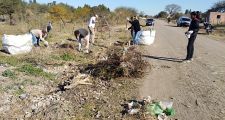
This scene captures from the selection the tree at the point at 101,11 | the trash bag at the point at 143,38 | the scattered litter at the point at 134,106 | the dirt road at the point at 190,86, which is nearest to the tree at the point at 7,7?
the tree at the point at 101,11

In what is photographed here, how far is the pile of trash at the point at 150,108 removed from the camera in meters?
6.89

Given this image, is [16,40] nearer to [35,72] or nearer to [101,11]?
[35,72]

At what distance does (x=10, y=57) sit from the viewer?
13844 millimetres

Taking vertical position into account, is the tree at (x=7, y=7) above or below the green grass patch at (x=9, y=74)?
above

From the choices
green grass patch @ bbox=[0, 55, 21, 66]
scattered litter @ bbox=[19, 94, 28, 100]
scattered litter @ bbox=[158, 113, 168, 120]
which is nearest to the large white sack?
green grass patch @ bbox=[0, 55, 21, 66]

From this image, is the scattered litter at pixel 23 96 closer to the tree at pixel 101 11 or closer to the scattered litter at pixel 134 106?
the scattered litter at pixel 134 106

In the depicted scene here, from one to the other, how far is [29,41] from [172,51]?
5840 millimetres

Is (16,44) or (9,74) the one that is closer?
(9,74)

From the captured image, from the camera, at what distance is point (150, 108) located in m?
7.00

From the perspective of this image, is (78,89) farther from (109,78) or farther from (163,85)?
(163,85)

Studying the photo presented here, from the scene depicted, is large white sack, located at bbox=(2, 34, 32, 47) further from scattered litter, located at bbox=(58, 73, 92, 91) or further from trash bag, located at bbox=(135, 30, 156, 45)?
scattered litter, located at bbox=(58, 73, 92, 91)

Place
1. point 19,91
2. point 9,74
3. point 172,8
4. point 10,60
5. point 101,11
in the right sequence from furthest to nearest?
point 172,8 → point 101,11 → point 10,60 → point 9,74 → point 19,91

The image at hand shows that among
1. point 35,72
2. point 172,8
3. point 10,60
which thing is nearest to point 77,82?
point 35,72

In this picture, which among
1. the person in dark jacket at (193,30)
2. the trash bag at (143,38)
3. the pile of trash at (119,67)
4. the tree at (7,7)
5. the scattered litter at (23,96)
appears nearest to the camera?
the scattered litter at (23,96)
